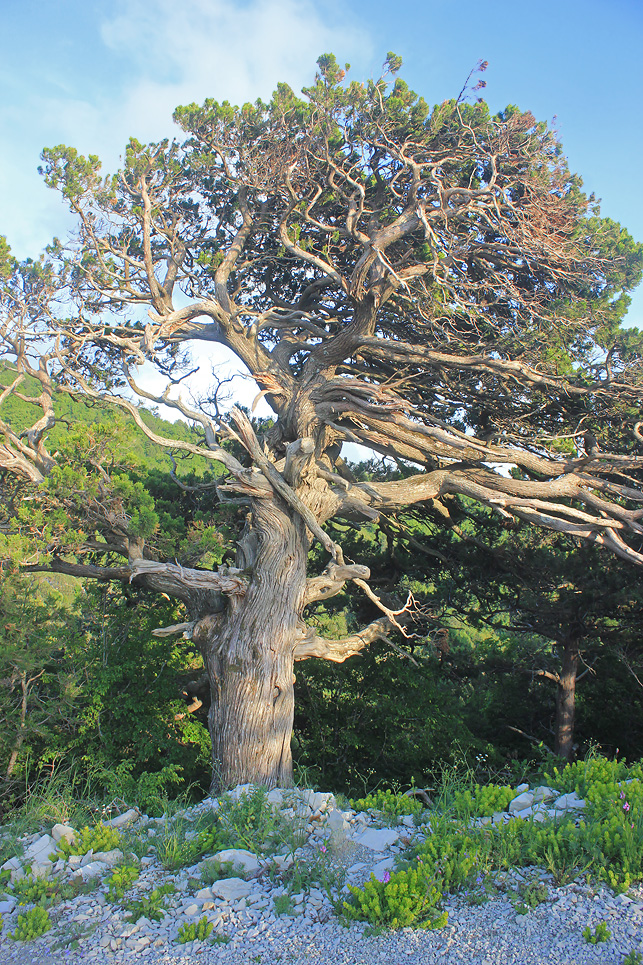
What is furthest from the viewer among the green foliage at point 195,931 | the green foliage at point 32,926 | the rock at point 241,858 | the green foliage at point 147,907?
the rock at point 241,858

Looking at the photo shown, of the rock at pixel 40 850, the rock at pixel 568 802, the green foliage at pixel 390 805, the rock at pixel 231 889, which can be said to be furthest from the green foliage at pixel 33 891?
the rock at pixel 568 802

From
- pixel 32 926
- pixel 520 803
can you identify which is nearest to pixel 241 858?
pixel 32 926

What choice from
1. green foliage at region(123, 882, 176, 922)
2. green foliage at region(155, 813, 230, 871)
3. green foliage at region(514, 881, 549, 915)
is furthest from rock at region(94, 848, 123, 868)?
green foliage at region(514, 881, 549, 915)

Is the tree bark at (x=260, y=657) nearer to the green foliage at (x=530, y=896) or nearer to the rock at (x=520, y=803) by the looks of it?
the rock at (x=520, y=803)

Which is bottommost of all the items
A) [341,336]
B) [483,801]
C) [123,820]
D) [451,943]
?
[123,820]

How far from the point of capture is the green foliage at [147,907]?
3688mm

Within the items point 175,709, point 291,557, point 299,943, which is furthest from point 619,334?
point 175,709

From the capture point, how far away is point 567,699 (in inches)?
499

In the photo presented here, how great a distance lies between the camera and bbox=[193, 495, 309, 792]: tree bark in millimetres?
7707

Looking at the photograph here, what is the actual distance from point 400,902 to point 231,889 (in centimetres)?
116

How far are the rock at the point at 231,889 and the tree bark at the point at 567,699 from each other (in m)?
10.0

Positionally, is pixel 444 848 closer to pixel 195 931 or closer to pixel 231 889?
pixel 231 889

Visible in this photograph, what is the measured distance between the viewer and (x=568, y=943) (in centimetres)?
308

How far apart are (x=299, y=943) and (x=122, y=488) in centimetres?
647
